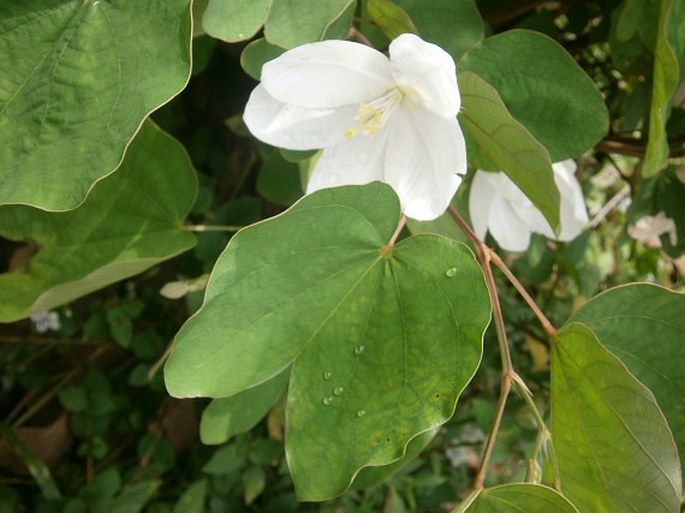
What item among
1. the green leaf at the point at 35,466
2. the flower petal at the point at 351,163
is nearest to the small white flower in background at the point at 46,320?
the green leaf at the point at 35,466

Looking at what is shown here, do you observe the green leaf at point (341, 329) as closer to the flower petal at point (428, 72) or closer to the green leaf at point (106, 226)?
the flower petal at point (428, 72)

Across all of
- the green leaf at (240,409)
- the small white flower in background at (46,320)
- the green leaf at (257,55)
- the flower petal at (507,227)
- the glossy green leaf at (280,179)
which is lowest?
the small white flower in background at (46,320)

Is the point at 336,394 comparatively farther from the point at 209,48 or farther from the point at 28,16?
the point at 209,48

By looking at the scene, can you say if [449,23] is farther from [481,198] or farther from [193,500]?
[193,500]

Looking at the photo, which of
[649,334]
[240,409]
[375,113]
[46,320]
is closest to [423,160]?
[375,113]

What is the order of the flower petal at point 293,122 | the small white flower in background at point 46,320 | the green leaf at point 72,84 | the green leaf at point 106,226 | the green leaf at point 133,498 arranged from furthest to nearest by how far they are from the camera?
the small white flower in background at point 46,320
the green leaf at point 133,498
the green leaf at point 106,226
the flower petal at point 293,122
the green leaf at point 72,84

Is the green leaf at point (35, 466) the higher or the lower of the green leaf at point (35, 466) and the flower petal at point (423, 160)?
the lower

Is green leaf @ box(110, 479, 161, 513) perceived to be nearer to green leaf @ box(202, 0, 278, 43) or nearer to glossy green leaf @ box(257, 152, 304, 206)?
glossy green leaf @ box(257, 152, 304, 206)
